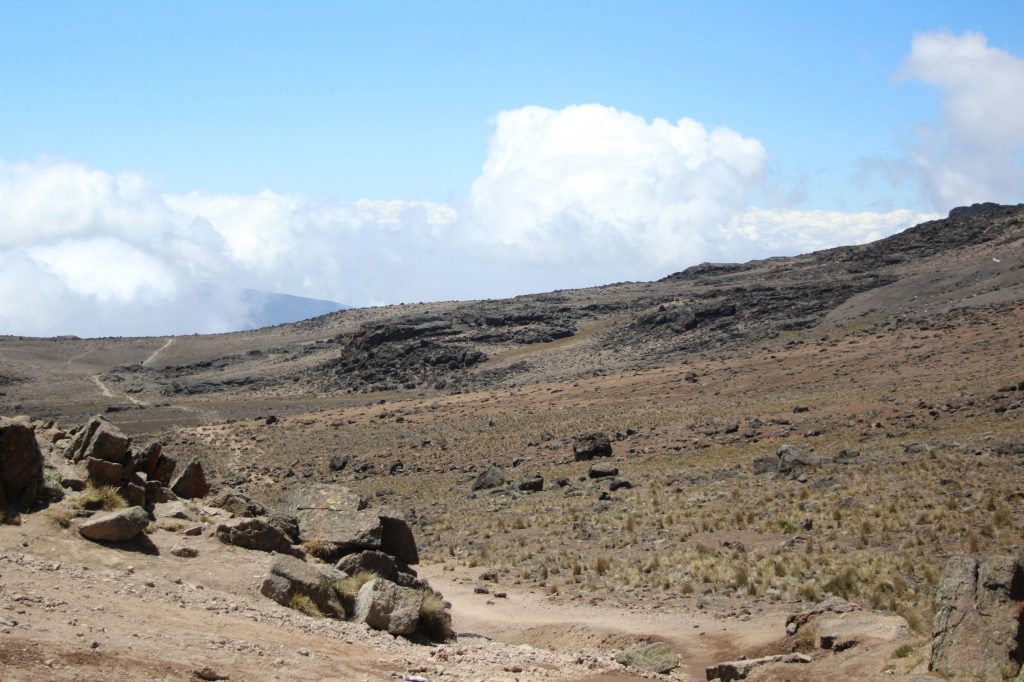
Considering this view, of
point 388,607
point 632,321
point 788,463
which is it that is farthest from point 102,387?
point 388,607

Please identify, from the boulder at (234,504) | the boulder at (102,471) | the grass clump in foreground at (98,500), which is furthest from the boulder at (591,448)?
the grass clump in foreground at (98,500)

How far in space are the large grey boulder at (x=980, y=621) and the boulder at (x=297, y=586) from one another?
8.36 m

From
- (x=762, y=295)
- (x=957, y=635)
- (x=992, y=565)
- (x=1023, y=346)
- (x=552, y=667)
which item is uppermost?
(x=762, y=295)

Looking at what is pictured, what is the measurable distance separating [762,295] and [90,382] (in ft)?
246

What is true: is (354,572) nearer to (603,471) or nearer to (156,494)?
(156,494)

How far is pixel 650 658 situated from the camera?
46.9 feet

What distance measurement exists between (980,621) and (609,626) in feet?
23.9

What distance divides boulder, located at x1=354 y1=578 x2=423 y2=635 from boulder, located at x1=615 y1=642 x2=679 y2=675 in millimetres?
3428

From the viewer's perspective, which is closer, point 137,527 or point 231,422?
point 137,527

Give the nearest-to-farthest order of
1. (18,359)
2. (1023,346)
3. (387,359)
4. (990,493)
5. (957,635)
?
(957,635) → (990,493) → (1023,346) → (387,359) → (18,359)

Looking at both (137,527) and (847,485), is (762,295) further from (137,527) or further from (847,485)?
(137,527)

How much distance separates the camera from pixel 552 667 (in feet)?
44.0

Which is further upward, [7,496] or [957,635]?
[7,496]

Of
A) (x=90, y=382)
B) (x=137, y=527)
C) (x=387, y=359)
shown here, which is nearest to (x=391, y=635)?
(x=137, y=527)
